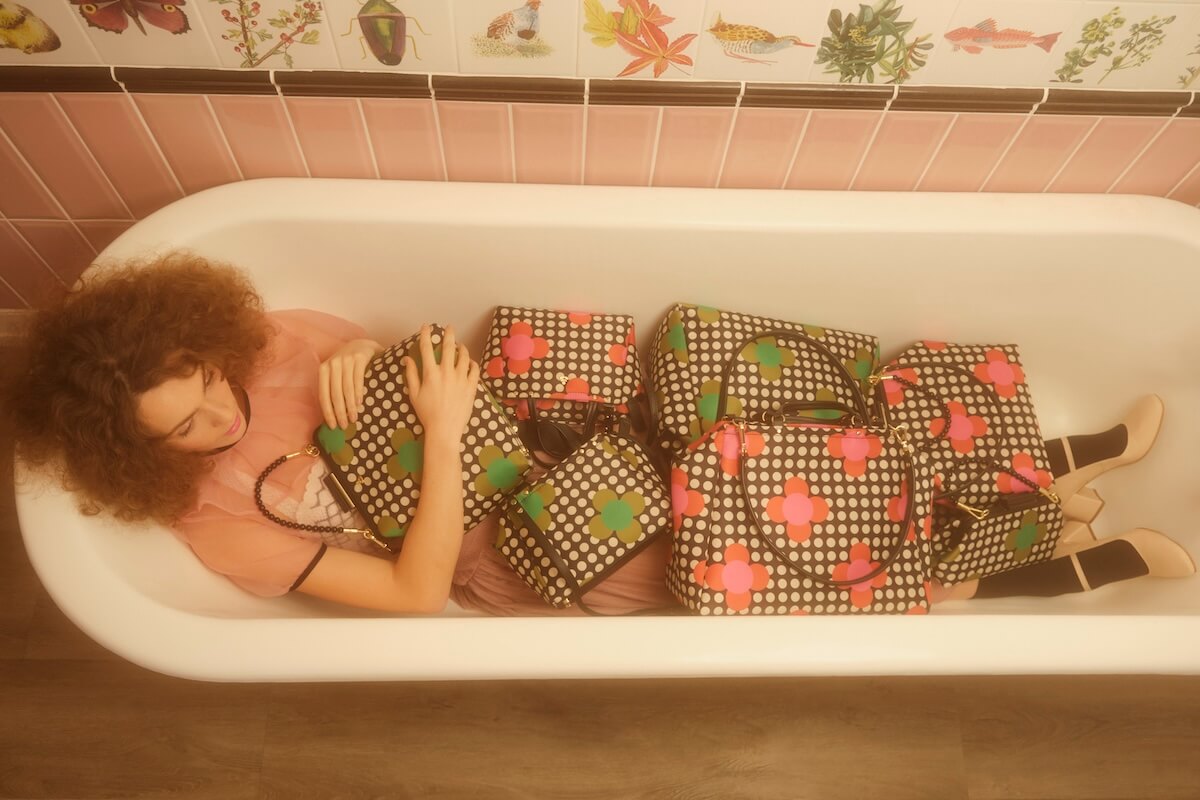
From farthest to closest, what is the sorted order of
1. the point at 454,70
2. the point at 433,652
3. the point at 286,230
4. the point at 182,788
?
the point at 182,788 → the point at 286,230 → the point at 454,70 → the point at 433,652

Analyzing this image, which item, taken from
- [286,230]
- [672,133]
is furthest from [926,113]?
[286,230]

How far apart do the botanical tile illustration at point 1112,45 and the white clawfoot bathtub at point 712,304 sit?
20cm

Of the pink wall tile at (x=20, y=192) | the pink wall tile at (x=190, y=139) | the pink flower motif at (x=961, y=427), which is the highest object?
the pink wall tile at (x=190, y=139)

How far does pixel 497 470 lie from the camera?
40.6 inches

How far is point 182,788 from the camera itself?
1.22 meters

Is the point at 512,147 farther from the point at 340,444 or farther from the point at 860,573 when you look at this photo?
the point at 860,573

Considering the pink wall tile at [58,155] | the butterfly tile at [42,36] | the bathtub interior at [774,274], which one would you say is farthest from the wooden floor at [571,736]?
the butterfly tile at [42,36]

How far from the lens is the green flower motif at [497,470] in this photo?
1025 millimetres

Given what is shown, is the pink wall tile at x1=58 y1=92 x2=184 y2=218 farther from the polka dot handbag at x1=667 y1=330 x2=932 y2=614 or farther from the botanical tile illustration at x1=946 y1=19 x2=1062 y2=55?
the botanical tile illustration at x1=946 y1=19 x2=1062 y2=55

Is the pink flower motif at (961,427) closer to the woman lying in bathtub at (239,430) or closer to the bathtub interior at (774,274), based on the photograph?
the bathtub interior at (774,274)

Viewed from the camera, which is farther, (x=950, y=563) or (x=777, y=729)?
(x=777, y=729)

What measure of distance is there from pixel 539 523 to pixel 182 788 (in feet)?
2.54

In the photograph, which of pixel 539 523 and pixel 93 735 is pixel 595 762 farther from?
pixel 93 735

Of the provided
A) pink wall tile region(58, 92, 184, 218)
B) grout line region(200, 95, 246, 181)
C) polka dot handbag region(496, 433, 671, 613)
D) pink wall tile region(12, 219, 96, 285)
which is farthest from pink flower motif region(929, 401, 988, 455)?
pink wall tile region(12, 219, 96, 285)
